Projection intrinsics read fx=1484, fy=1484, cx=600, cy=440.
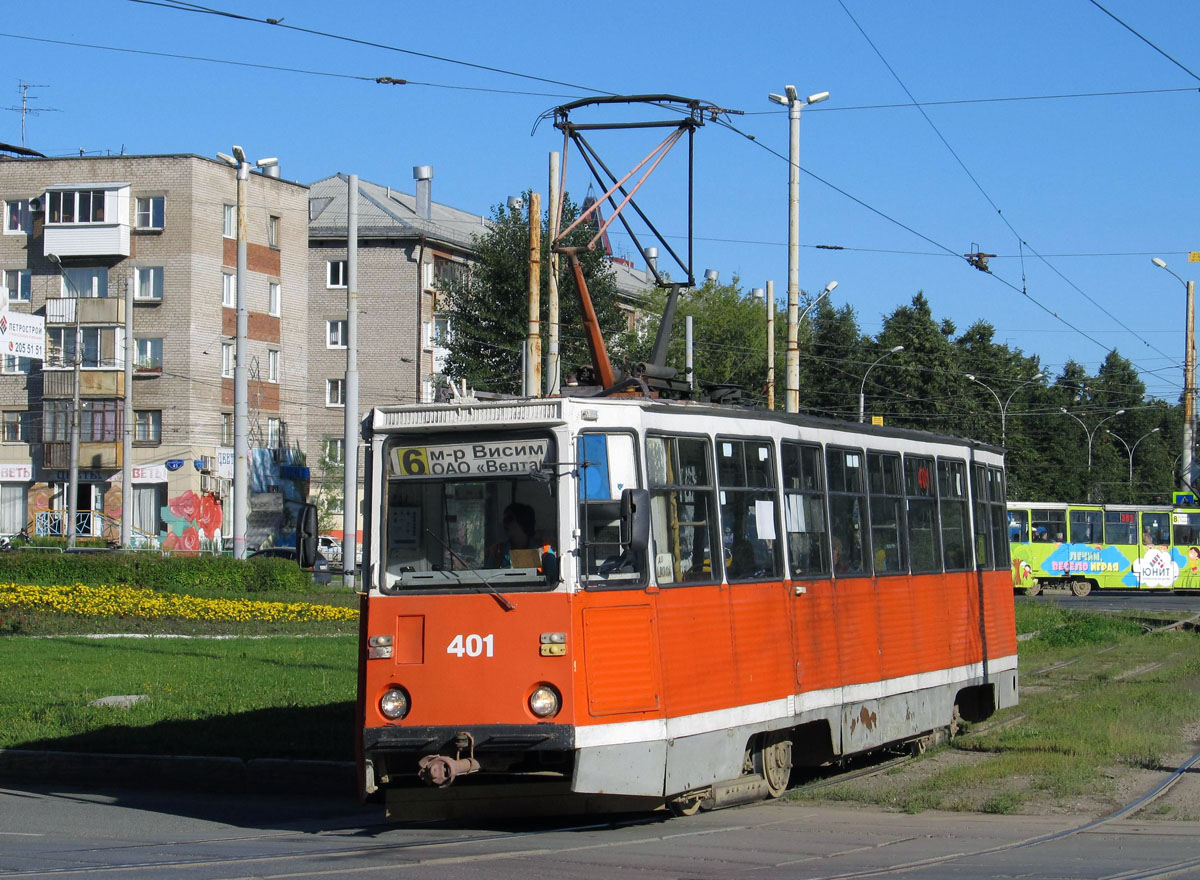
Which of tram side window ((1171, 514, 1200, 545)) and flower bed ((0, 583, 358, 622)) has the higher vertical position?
tram side window ((1171, 514, 1200, 545))

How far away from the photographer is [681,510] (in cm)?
976

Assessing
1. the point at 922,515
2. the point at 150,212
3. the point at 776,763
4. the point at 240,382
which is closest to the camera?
the point at 776,763

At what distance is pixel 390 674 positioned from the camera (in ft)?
30.1

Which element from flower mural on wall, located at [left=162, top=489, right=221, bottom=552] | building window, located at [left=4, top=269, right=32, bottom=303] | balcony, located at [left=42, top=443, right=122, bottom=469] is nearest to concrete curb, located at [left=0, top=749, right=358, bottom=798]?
flower mural on wall, located at [left=162, top=489, right=221, bottom=552]

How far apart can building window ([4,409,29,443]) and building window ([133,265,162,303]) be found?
6682 millimetres

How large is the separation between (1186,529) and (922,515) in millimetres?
36911

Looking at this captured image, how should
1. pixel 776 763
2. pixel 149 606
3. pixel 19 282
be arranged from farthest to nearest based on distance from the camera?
pixel 19 282 < pixel 149 606 < pixel 776 763

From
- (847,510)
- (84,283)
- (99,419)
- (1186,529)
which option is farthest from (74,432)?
(847,510)

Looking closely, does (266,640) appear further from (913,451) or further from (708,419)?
(708,419)

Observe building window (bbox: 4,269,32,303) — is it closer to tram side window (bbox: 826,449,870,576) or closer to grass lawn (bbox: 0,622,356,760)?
grass lawn (bbox: 0,622,356,760)

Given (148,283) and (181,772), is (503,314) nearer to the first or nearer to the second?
(148,283)

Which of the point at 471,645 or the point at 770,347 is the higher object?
the point at 770,347

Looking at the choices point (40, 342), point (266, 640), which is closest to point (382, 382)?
point (40, 342)

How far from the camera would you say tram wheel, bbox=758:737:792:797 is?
1062cm
